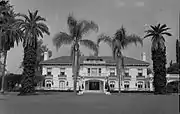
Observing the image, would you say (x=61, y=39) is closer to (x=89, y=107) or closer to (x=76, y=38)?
(x=76, y=38)

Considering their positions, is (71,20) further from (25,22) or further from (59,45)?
(25,22)

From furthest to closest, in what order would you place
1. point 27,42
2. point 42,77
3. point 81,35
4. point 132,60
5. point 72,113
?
point 132,60, point 42,77, point 81,35, point 27,42, point 72,113

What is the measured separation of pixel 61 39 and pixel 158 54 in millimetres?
14581

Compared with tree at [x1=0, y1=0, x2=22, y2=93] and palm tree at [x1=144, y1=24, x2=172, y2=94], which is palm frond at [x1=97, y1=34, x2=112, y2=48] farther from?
tree at [x1=0, y1=0, x2=22, y2=93]

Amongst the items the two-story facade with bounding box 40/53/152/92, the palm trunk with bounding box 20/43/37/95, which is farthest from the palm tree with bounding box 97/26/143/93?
the two-story facade with bounding box 40/53/152/92

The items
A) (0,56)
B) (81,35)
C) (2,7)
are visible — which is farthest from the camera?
(0,56)

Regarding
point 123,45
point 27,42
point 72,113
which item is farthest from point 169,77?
point 72,113

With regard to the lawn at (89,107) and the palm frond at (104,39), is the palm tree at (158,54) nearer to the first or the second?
the palm frond at (104,39)

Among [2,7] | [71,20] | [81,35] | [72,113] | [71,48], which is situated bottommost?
[72,113]

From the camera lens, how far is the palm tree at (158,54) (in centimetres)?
3120

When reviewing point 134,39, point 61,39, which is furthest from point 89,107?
point 134,39

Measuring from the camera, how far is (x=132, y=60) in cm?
5250

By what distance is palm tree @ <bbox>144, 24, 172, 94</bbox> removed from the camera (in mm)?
31203

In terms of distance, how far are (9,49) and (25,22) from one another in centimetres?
792
